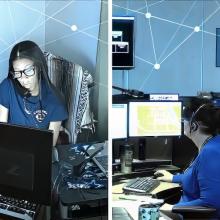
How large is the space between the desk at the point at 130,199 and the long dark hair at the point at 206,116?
0.43 meters

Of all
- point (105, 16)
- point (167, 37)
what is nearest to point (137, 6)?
point (167, 37)

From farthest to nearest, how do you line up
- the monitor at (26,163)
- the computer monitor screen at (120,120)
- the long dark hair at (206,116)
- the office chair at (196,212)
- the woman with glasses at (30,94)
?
1. the computer monitor screen at (120,120)
2. the long dark hair at (206,116)
3. the office chair at (196,212)
4. the woman with glasses at (30,94)
5. the monitor at (26,163)

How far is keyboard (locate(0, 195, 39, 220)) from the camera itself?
1967mm

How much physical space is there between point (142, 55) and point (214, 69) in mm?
799

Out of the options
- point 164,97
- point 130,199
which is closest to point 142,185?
point 130,199

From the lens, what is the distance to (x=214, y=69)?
4617 mm

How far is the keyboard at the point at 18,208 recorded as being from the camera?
1.97 m

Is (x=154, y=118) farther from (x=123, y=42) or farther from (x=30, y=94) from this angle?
(x=123, y=42)

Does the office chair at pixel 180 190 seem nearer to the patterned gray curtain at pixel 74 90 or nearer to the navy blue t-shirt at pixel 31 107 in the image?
the patterned gray curtain at pixel 74 90

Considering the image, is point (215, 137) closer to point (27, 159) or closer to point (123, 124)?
point (123, 124)

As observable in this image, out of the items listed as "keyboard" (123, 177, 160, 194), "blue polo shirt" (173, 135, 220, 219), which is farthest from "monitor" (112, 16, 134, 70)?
"blue polo shirt" (173, 135, 220, 219)

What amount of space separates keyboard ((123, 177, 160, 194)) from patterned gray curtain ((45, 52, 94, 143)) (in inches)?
24.4

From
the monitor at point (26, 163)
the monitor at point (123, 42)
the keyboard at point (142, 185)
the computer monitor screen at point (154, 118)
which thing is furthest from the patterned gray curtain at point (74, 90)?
the monitor at point (123, 42)

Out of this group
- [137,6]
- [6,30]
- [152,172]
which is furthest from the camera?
[137,6]
